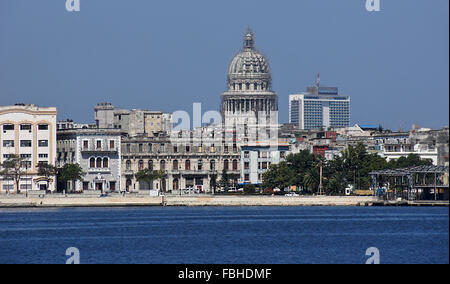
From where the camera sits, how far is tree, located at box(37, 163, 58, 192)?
145 metres

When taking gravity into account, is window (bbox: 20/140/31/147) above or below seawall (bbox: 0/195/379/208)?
above

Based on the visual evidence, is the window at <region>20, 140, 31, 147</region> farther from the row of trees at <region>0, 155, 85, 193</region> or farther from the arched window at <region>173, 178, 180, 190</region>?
the arched window at <region>173, 178, 180, 190</region>

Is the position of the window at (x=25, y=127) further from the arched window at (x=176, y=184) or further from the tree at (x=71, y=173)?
the arched window at (x=176, y=184)

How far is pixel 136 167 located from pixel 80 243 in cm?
8402

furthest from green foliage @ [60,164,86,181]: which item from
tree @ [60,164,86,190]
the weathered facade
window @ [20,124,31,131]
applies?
the weathered facade

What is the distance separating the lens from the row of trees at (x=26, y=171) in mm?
144875

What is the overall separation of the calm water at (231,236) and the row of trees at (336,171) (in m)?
21.6

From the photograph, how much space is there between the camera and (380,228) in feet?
281

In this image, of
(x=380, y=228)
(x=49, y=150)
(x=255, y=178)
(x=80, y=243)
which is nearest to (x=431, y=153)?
(x=255, y=178)

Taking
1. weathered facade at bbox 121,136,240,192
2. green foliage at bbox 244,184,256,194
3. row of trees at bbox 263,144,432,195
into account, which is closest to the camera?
row of trees at bbox 263,144,432,195

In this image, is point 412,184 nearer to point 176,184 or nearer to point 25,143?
point 176,184

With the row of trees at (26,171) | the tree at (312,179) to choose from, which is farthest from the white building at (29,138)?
the tree at (312,179)

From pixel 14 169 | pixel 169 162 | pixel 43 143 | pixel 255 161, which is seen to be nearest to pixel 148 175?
pixel 169 162

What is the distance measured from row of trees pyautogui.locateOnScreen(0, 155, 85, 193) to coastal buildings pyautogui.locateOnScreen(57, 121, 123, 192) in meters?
5.21
